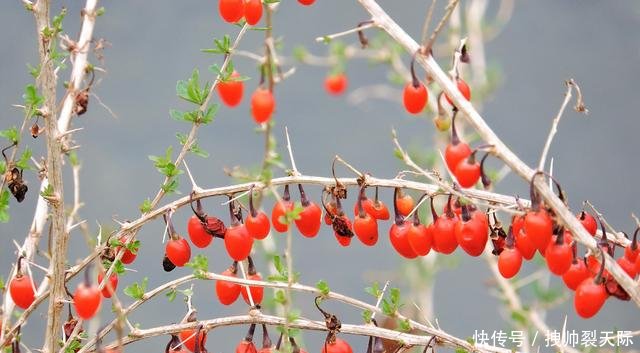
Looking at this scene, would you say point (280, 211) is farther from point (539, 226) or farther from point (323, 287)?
point (539, 226)

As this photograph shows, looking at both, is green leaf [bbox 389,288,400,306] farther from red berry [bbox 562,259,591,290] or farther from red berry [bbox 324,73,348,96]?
red berry [bbox 324,73,348,96]

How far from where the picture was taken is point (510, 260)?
1.77 metres

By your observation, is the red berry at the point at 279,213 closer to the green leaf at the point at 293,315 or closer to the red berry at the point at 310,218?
the red berry at the point at 310,218

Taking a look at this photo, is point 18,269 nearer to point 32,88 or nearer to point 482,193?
point 32,88

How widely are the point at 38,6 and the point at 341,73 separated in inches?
78.1

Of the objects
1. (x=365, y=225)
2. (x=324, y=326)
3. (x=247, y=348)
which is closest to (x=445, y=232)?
(x=365, y=225)

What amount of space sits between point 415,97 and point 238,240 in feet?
1.47

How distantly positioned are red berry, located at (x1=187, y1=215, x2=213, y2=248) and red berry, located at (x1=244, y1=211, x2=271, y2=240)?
0.14m

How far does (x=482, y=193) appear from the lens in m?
1.83

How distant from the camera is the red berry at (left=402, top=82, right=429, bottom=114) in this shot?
1733 millimetres

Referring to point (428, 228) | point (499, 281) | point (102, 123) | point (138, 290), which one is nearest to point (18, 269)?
point (138, 290)

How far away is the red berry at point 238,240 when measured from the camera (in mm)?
1904

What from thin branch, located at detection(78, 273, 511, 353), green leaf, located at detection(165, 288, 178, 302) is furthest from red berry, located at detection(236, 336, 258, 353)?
green leaf, located at detection(165, 288, 178, 302)

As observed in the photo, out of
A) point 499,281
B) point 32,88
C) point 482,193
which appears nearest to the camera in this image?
point 482,193
